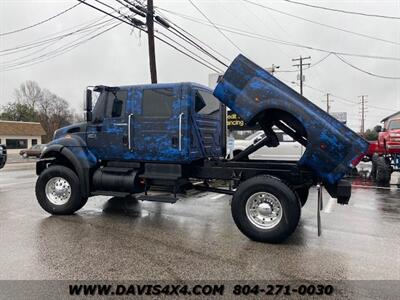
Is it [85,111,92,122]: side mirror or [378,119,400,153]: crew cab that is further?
[378,119,400,153]: crew cab

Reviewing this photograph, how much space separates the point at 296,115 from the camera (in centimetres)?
554

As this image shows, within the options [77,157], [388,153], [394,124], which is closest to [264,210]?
[77,157]

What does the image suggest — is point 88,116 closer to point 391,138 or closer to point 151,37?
point 151,37

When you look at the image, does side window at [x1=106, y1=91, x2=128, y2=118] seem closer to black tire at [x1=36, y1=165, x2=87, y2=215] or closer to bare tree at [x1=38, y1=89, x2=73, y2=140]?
black tire at [x1=36, y1=165, x2=87, y2=215]

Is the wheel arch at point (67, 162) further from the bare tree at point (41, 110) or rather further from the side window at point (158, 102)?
the bare tree at point (41, 110)

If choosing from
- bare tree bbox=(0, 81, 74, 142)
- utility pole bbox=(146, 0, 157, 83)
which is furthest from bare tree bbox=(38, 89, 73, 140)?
utility pole bbox=(146, 0, 157, 83)

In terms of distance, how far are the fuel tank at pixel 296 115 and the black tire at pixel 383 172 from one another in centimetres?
876

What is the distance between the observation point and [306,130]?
5.47 m

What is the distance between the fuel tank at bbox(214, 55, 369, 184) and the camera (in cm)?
534

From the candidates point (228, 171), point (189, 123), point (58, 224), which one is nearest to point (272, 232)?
point (228, 171)

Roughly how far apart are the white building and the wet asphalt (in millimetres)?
47317

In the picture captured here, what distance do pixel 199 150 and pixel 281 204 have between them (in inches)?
78.8

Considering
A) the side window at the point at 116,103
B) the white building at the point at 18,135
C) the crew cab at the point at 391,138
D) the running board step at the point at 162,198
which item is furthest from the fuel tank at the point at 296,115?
the white building at the point at 18,135

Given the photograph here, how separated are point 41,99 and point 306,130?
90741mm
